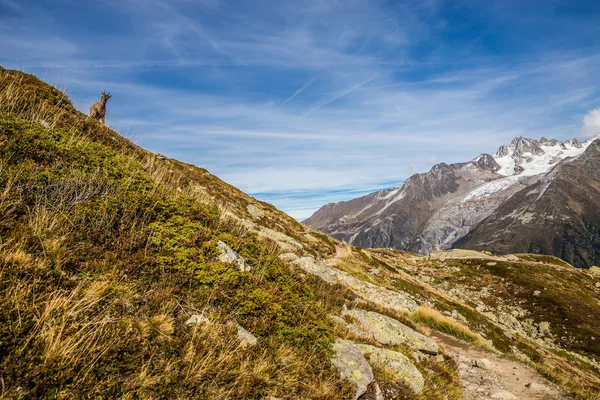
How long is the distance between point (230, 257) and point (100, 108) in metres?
17.4

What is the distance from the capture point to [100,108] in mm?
18781

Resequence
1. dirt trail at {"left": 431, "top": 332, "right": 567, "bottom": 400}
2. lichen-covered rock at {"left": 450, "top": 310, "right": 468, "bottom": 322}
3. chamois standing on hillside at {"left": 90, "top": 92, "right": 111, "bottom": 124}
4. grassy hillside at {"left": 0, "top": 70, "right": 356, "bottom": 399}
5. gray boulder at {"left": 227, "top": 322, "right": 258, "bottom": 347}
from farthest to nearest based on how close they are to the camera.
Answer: lichen-covered rock at {"left": 450, "top": 310, "right": 468, "bottom": 322} → chamois standing on hillside at {"left": 90, "top": 92, "right": 111, "bottom": 124} → dirt trail at {"left": 431, "top": 332, "right": 567, "bottom": 400} → gray boulder at {"left": 227, "top": 322, "right": 258, "bottom": 347} → grassy hillside at {"left": 0, "top": 70, "right": 356, "bottom": 399}

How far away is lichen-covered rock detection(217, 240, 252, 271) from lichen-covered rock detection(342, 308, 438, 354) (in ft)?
16.4

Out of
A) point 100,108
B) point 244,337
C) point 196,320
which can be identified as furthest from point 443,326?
point 100,108

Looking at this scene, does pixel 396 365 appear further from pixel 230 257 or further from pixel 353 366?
pixel 230 257

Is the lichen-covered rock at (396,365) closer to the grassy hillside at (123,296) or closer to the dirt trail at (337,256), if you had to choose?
the grassy hillside at (123,296)

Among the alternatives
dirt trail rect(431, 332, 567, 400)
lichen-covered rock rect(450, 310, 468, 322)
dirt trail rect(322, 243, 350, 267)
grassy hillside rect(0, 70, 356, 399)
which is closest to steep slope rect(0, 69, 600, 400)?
grassy hillside rect(0, 70, 356, 399)

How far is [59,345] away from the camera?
3156 mm

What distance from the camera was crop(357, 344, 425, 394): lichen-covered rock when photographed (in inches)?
288

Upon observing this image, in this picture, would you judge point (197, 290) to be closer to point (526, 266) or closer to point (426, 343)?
point (426, 343)

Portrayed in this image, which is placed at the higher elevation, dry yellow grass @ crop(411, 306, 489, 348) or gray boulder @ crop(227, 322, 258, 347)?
gray boulder @ crop(227, 322, 258, 347)

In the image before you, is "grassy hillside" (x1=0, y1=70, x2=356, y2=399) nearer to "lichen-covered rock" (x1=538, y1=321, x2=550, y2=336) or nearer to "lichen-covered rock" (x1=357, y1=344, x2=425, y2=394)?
"lichen-covered rock" (x1=357, y1=344, x2=425, y2=394)

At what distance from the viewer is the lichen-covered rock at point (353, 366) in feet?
19.7

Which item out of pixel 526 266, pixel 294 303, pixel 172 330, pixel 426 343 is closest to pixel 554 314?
pixel 526 266
